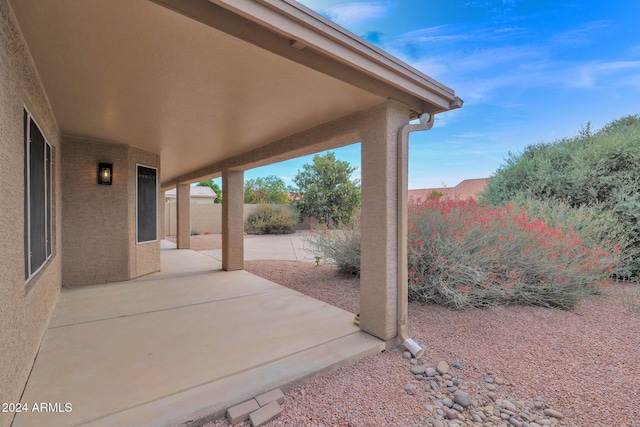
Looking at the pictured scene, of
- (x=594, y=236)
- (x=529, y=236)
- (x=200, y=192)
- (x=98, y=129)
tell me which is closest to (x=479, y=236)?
(x=529, y=236)

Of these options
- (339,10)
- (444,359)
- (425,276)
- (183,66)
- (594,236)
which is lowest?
A: (444,359)

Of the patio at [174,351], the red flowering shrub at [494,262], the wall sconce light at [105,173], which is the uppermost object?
the wall sconce light at [105,173]

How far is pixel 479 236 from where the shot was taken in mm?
4996

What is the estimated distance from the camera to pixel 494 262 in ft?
15.8

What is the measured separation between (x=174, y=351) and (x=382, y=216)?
8.89 feet

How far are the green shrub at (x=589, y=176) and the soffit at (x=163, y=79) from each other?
7559mm

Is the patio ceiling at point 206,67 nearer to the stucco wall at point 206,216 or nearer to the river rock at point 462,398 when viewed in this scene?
the river rock at point 462,398

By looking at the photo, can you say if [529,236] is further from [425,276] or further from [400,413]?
[400,413]

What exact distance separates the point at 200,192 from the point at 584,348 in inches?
1095

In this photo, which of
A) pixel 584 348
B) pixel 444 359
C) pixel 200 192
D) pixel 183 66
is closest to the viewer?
pixel 183 66

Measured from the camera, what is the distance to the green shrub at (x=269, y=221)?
1764 cm

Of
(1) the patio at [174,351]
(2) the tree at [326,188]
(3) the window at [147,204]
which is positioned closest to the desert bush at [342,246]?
(1) the patio at [174,351]

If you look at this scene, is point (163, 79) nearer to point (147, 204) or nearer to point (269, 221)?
point (147, 204)

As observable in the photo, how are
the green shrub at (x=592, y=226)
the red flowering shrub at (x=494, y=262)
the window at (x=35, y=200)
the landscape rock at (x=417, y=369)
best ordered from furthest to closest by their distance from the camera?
the green shrub at (x=592, y=226)
the red flowering shrub at (x=494, y=262)
the landscape rock at (x=417, y=369)
the window at (x=35, y=200)
